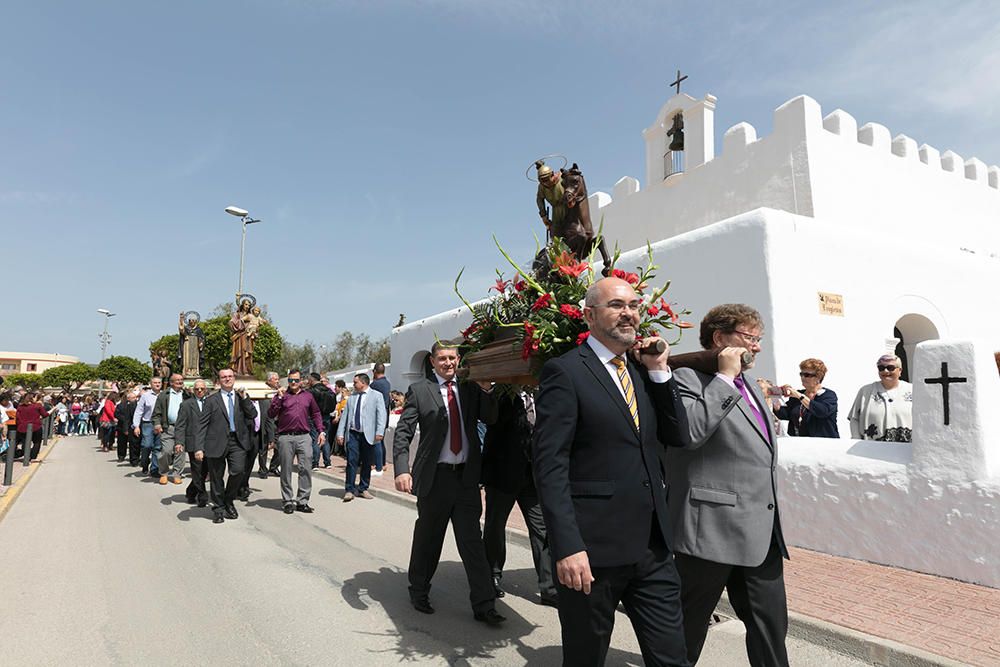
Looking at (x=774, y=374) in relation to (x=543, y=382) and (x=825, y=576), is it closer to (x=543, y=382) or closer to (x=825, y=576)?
(x=825, y=576)

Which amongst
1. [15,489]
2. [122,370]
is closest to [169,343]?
[122,370]

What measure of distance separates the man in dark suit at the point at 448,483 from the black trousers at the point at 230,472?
429 cm

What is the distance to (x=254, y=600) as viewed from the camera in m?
4.99

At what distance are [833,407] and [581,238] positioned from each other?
11.6 ft

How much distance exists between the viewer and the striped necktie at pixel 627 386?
276 cm

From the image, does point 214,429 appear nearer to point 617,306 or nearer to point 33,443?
point 617,306

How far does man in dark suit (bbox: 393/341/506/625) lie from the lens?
4.57 metres

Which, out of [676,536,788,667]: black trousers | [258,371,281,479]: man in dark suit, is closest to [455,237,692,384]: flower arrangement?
[676,536,788,667]: black trousers

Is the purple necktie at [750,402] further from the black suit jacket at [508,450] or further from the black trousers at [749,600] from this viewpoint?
the black suit jacket at [508,450]

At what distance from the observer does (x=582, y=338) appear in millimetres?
3244

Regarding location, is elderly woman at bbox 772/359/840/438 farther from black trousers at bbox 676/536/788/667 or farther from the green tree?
the green tree

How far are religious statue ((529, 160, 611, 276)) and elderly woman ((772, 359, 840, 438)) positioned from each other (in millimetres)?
3028

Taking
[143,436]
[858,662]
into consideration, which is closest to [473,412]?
[858,662]

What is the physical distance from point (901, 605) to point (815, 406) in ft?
8.69
